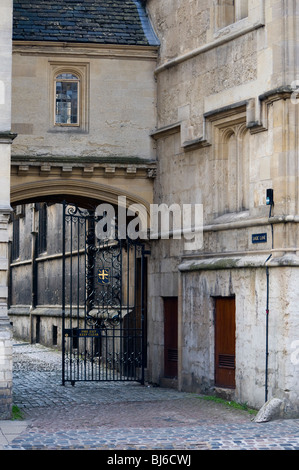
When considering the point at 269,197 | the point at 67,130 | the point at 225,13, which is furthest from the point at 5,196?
the point at 225,13

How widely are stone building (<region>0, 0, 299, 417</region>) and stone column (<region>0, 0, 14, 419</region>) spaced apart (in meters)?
4.17

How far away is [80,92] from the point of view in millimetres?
19438

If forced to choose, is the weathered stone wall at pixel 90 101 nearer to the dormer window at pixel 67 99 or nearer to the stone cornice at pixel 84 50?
the stone cornice at pixel 84 50

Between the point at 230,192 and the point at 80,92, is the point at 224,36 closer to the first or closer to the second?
the point at 230,192

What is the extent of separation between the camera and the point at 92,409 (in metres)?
15.4

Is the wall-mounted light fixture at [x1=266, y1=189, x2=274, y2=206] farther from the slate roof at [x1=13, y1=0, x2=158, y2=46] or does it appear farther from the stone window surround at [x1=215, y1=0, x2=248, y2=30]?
the slate roof at [x1=13, y1=0, x2=158, y2=46]

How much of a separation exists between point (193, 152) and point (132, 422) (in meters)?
6.22

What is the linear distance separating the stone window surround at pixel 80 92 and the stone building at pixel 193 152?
3cm

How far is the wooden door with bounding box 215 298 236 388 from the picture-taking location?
1627 cm

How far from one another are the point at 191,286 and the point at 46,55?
5.82m

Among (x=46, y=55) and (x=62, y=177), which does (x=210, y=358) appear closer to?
(x=62, y=177)

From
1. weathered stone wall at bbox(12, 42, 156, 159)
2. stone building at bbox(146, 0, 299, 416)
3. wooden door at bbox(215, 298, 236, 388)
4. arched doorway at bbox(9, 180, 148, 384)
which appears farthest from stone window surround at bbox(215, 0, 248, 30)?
wooden door at bbox(215, 298, 236, 388)

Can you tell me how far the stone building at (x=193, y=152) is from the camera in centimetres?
1497
